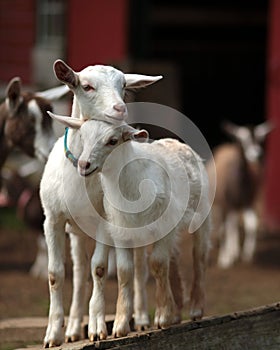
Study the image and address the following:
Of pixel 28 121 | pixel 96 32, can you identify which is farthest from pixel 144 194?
pixel 96 32

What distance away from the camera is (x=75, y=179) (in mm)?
5047

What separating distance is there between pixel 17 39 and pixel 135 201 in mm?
10380

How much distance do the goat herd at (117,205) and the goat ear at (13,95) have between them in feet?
4.52

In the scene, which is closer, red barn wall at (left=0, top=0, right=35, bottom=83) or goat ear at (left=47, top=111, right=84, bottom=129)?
goat ear at (left=47, top=111, right=84, bottom=129)

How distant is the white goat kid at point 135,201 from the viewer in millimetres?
4820

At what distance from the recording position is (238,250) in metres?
11.4

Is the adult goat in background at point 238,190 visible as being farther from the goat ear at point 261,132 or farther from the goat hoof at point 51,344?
the goat hoof at point 51,344

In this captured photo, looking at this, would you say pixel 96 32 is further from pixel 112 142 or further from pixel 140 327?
pixel 112 142

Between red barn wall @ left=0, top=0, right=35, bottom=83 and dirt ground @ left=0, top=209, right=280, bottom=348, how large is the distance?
299 cm

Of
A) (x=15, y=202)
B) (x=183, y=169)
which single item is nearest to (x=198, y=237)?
(x=183, y=169)

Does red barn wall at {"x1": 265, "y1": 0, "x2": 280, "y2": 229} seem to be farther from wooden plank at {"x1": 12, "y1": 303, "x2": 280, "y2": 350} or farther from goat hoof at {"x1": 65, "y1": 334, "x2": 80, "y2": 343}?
wooden plank at {"x1": 12, "y1": 303, "x2": 280, "y2": 350}

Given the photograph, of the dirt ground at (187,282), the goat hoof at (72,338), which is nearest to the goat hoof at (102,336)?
the goat hoof at (72,338)

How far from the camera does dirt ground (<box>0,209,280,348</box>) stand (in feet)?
27.9

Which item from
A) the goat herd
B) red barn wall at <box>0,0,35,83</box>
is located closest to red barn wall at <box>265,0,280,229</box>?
red barn wall at <box>0,0,35,83</box>
